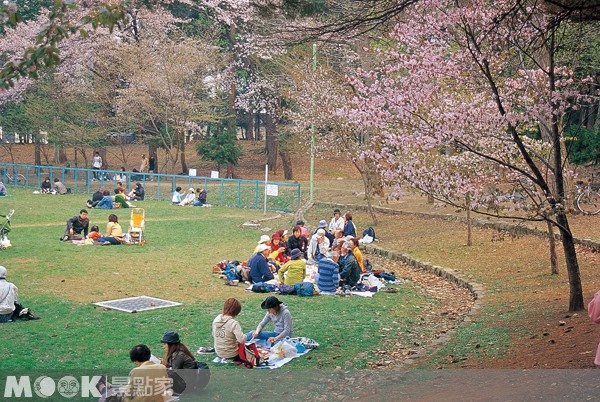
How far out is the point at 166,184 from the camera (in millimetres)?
42969

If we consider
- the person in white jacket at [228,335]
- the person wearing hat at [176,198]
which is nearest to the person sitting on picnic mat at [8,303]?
the person in white jacket at [228,335]

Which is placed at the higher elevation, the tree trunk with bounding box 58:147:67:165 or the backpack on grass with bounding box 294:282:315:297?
the tree trunk with bounding box 58:147:67:165

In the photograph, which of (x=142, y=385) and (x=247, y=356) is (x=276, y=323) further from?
(x=142, y=385)

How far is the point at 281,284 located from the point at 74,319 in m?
4.77

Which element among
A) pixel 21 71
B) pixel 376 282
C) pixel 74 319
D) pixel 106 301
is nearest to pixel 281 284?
pixel 376 282

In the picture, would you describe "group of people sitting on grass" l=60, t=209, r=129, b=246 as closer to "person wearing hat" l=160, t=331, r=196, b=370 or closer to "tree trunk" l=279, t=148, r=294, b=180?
"person wearing hat" l=160, t=331, r=196, b=370

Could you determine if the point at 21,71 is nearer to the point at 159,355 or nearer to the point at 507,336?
the point at 159,355

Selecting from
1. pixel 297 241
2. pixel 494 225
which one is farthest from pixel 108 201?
pixel 494 225

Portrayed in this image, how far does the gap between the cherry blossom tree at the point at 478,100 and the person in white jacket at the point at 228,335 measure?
376 cm

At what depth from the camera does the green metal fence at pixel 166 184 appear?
37281mm

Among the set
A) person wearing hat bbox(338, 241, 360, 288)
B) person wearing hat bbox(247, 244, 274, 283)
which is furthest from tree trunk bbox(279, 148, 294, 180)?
person wearing hat bbox(338, 241, 360, 288)

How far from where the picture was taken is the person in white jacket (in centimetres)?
1057

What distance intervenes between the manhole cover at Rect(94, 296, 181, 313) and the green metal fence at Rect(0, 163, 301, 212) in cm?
1972

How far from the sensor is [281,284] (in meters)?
16.9
